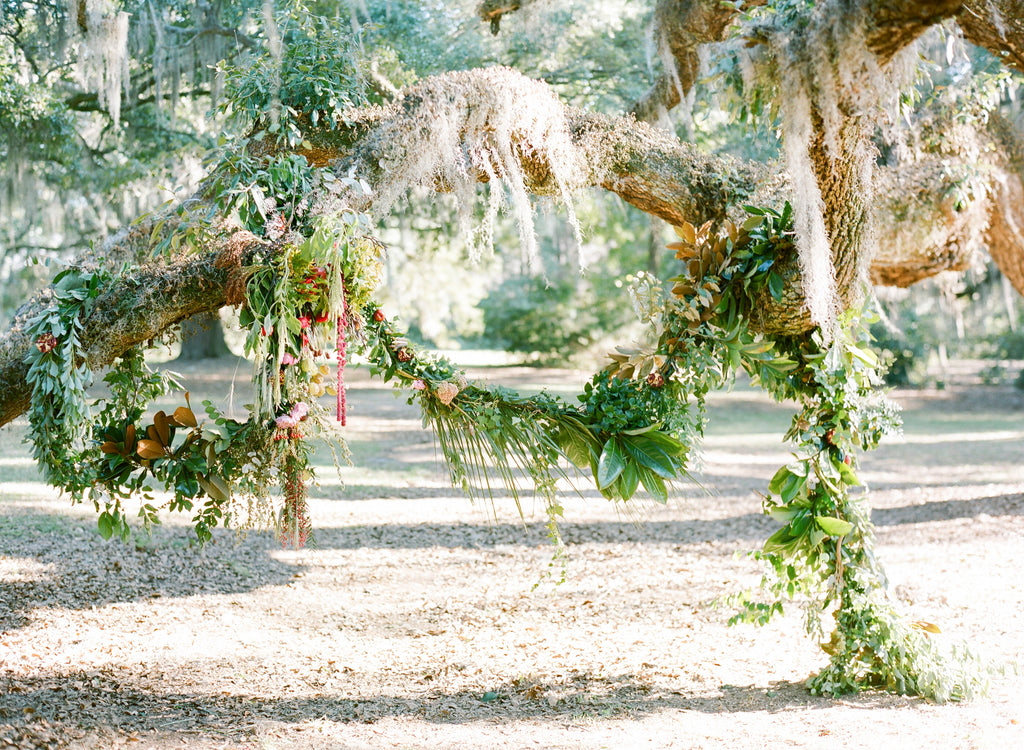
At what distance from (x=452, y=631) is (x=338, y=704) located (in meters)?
1.25

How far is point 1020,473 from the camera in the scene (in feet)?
33.5

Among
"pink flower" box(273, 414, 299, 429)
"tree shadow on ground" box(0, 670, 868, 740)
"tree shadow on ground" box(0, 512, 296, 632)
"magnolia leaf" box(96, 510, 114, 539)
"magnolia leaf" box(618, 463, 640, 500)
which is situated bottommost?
"tree shadow on ground" box(0, 670, 868, 740)

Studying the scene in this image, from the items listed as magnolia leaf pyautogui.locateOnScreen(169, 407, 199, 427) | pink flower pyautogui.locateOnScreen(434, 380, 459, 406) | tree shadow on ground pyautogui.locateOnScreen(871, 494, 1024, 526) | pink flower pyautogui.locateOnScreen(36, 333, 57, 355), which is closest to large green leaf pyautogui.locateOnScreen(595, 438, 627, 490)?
pink flower pyautogui.locateOnScreen(434, 380, 459, 406)

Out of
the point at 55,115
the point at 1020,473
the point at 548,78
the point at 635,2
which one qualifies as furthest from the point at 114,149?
the point at 1020,473

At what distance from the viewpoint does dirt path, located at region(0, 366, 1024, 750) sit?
389 cm

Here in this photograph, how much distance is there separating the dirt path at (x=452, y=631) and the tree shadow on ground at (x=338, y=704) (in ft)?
0.05

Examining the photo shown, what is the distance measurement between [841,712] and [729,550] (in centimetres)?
344

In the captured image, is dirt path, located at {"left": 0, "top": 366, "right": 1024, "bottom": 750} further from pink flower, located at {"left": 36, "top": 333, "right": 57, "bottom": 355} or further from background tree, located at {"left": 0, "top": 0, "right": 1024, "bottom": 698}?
pink flower, located at {"left": 36, "top": 333, "right": 57, "bottom": 355}

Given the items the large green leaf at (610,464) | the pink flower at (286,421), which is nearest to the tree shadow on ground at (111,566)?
the pink flower at (286,421)

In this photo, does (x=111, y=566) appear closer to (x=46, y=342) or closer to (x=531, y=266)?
(x=46, y=342)

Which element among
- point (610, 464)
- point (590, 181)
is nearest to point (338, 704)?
point (610, 464)

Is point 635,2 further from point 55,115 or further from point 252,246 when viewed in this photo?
point 252,246

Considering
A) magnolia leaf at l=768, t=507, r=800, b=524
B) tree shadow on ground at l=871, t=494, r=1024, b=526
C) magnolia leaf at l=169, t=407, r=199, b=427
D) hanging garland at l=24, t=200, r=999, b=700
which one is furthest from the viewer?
tree shadow on ground at l=871, t=494, r=1024, b=526

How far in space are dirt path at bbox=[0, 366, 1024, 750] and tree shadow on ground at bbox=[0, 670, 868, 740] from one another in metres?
0.02
